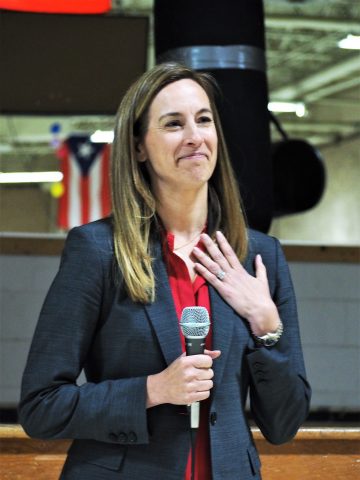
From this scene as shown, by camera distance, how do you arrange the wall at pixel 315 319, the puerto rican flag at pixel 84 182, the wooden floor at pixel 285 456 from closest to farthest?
the wooden floor at pixel 285 456 → the wall at pixel 315 319 → the puerto rican flag at pixel 84 182

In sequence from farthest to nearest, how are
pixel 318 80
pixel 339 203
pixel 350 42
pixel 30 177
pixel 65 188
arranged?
pixel 30 177, pixel 339 203, pixel 318 80, pixel 350 42, pixel 65 188

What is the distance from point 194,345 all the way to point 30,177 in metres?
17.4

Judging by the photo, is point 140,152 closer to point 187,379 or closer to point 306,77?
point 187,379

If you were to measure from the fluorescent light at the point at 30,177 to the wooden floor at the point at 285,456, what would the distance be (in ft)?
47.7

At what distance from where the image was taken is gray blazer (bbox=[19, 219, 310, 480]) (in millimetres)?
1397

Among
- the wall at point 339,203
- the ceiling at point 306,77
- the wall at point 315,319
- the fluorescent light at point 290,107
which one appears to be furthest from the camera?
the wall at point 339,203

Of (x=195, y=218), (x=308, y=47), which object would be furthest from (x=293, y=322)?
(x=308, y=47)

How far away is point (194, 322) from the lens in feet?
4.29

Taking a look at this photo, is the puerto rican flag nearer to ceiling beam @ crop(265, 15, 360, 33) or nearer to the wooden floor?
ceiling beam @ crop(265, 15, 360, 33)

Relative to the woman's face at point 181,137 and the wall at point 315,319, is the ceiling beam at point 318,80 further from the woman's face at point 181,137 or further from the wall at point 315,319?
the woman's face at point 181,137

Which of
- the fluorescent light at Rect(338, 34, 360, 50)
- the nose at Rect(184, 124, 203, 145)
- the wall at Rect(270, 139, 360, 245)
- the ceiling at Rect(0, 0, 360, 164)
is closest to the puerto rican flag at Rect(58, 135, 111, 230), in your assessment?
the ceiling at Rect(0, 0, 360, 164)

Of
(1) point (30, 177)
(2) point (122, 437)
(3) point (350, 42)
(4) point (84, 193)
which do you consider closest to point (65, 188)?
(4) point (84, 193)

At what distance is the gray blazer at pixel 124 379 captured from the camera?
4.58ft

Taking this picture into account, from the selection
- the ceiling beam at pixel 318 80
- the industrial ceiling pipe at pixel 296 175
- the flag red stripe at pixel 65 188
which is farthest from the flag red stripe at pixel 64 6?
the ceiling beam at pixel 318 80
